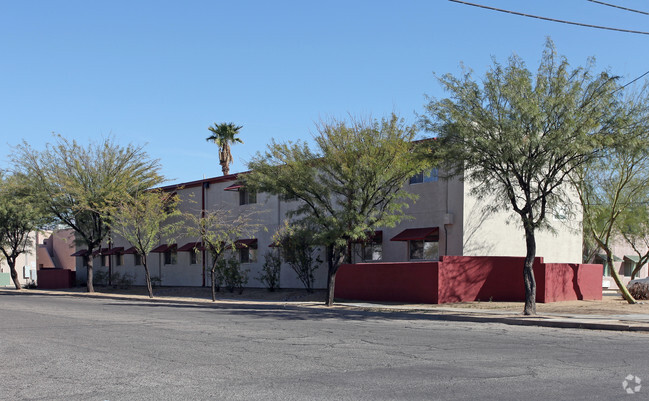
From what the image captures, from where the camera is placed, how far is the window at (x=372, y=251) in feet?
101

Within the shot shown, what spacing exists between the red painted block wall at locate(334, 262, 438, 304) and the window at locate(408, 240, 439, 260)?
9.53 feet

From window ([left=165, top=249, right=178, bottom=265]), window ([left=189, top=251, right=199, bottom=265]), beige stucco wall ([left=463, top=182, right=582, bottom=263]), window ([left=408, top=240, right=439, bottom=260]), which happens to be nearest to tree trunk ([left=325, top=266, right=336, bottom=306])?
window ([left=408, top=240, right=439, bottom=260])

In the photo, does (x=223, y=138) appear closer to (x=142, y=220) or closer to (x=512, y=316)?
(x=142, y=220)

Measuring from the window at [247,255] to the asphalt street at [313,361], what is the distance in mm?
18925

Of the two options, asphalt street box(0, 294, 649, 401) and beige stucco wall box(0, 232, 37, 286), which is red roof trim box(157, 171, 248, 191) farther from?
beige stucco wall box(0, 232, 37, 286)

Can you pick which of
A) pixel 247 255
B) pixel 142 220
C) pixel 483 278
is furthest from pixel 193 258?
pixel 483 278

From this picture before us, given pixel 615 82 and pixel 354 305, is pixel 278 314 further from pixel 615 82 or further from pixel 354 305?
pixel 615 82

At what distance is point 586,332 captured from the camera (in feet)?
52.6

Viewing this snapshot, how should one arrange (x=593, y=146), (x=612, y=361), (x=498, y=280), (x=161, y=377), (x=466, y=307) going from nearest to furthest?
(x=161, y=377) → (x=612, y=361) → (x=593, y=146) → (x=466, y=307) → (x=498, y=280)

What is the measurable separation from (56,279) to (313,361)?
4558 cm

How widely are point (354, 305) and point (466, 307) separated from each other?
4272mm

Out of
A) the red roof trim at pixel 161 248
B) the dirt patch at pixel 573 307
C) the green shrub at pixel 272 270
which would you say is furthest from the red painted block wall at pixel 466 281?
the red roof trim at pixel 161 248

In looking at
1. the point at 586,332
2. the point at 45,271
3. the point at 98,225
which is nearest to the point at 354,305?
the point at 586,332

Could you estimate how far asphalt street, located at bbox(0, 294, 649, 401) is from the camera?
8.21m
